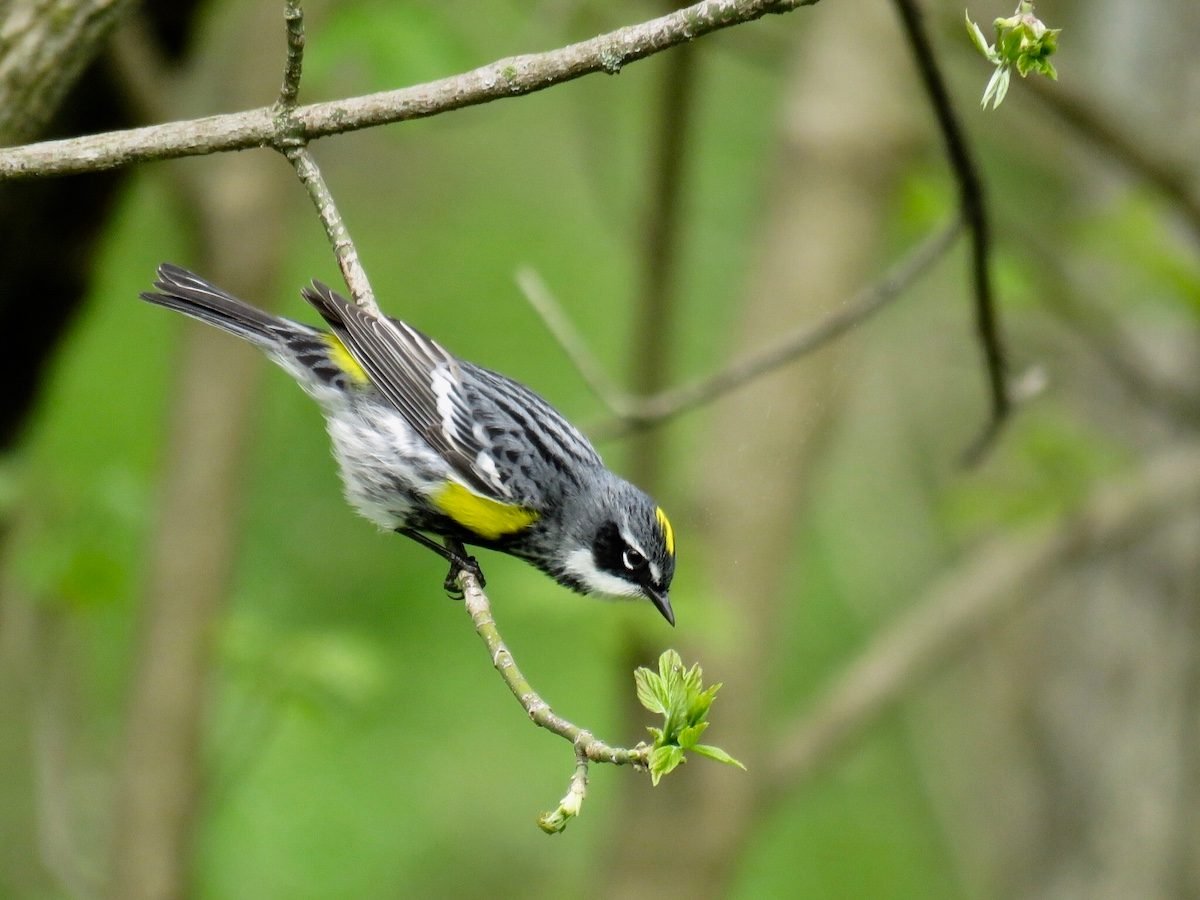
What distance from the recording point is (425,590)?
9250mm

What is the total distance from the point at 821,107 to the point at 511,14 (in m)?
4.42

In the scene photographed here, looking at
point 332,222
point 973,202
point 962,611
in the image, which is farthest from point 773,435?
point 332,222

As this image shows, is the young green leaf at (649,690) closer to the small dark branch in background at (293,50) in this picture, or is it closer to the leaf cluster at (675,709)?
the leaf cluster at (675,709)

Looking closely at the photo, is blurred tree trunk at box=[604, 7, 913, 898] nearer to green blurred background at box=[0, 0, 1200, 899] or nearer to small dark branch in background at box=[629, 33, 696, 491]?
green blurred background at box=[0, 0, 1200, 899]

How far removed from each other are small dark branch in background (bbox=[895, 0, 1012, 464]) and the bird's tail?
6.47 ft

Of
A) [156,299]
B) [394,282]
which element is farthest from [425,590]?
[156,299]

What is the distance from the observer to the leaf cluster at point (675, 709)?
2.24 meters

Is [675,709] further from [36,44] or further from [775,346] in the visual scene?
[775,346]

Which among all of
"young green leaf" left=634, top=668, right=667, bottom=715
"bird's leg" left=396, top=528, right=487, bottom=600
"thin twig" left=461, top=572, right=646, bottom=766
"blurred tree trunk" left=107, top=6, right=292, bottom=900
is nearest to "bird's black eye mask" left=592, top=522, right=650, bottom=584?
"bird's leg" left=396, top=528, right=487, bottom=600

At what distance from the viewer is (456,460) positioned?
4.12 meters

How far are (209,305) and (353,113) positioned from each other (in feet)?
5.45

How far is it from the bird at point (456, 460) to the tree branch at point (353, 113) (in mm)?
1294

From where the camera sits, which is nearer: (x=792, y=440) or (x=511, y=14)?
(x=792, y=440)

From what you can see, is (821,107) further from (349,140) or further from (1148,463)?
(349,140)
